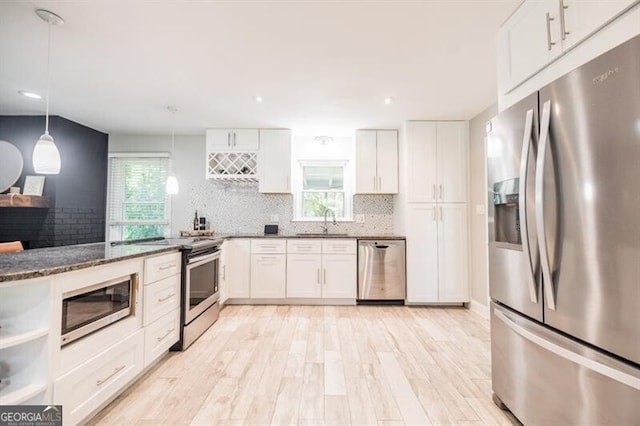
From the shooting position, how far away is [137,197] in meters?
4.59

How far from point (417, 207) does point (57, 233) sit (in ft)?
15.4

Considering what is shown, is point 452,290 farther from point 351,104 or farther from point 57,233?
point 57,233

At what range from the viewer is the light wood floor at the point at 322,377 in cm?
168

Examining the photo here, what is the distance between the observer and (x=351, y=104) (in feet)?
10.9

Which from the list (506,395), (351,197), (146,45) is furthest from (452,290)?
(146,45)

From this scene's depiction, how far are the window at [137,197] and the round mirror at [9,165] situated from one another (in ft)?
3.35

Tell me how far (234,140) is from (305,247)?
6.08 ft

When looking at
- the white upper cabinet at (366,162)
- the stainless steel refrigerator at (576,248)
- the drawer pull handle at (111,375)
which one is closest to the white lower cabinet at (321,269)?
the white upper cabinet at (366,162)

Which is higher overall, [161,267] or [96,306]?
[161,267]

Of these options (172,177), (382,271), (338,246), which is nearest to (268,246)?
(338,246)

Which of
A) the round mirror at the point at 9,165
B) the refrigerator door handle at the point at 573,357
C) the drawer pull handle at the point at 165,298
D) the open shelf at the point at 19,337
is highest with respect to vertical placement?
the round mirror at the point at 9,165

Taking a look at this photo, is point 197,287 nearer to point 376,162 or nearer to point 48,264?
point 48,264

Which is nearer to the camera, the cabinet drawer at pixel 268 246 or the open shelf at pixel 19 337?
the open shelf at pixel 19 337

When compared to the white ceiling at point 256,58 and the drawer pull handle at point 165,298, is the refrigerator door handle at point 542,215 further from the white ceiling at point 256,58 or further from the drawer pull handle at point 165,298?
the drawer pull handle at point 165,298
